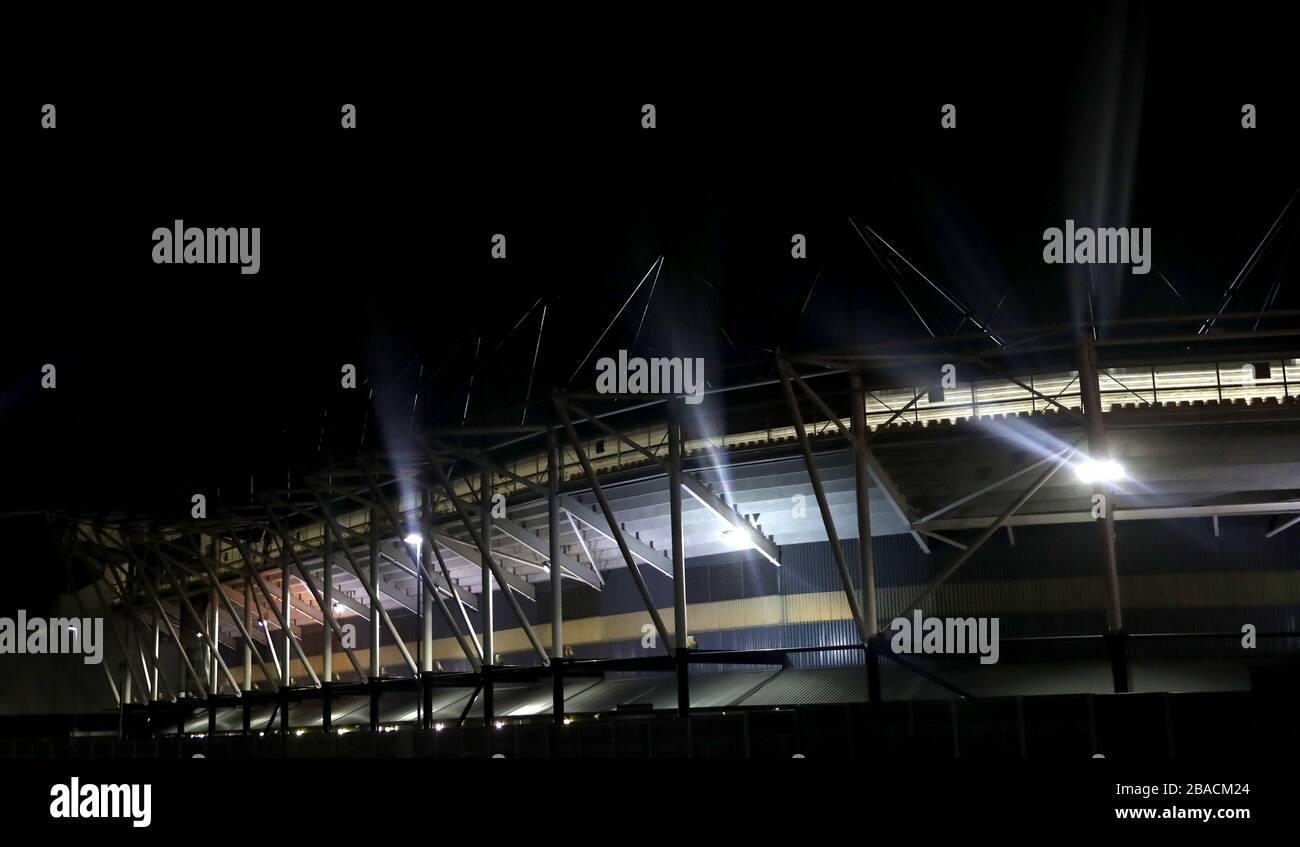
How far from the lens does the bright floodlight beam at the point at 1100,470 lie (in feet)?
93.5

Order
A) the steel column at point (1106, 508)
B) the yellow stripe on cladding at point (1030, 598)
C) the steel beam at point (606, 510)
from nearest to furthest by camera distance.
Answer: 1. the steel column at point (1106, 508)
2. the yellow stripe on cladding at point (1030, 598)
3. the steel beam at point (606, 510)

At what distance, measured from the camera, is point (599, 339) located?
37.6 meters

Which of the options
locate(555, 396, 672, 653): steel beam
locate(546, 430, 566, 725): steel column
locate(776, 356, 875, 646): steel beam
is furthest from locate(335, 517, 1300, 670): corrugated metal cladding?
locate(776, 356, 875, 646): steel beam

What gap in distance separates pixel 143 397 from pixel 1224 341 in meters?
43.4

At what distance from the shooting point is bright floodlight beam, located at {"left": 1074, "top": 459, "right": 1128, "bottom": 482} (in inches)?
1122

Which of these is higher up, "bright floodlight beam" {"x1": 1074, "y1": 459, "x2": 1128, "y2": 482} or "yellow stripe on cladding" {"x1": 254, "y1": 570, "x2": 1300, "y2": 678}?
"bright floodlight beam" {"x1": 1074, "y1": 459, "x2": 1128, "y2": 482}

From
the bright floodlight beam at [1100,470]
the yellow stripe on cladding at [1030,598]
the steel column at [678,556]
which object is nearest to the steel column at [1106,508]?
the bright floodlight beam at [1100,470]

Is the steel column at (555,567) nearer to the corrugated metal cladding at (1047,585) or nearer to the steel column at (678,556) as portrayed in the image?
the steel column at (678,556)

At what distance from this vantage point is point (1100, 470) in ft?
93.4

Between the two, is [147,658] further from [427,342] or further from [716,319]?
[716,319]

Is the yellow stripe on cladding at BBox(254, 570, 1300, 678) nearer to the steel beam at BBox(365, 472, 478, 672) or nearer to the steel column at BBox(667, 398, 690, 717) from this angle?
the steel column at BBox(667, 398, 690, 717)

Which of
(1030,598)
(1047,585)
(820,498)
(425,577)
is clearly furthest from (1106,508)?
(425,577)
